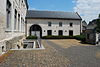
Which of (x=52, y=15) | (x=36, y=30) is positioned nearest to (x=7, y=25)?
(x=36, y=30)

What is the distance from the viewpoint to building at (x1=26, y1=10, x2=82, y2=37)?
111 feet

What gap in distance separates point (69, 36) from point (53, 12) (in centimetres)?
958

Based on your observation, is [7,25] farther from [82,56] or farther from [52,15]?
[52,15]

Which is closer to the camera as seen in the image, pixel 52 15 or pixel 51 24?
pixel 51 24

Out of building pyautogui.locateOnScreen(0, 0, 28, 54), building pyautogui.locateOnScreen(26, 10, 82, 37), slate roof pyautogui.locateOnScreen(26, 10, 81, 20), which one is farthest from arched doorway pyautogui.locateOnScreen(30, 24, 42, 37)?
building pyautogui.locateOnScreen(0, 0, 28, 54)

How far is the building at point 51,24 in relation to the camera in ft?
111

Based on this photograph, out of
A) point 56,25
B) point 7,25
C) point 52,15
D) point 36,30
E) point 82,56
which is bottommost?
point 82,56

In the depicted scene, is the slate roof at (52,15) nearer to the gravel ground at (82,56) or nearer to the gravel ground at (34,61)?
the gravel ground at (82,56)

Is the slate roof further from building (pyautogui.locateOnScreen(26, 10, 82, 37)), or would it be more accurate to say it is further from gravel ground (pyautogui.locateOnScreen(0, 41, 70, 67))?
gravel ground (pyautogui.locateOnScreen(0, 41, 70, 67))

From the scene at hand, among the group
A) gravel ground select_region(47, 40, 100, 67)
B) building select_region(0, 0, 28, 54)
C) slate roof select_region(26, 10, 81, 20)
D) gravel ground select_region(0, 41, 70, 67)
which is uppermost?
slate roof select_region(26, 10, 81, 20)

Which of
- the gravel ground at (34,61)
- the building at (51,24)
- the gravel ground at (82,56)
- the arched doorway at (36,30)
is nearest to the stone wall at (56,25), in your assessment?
the building at (51,24)

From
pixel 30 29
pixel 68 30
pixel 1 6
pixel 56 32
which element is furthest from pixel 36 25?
pixel 1 6

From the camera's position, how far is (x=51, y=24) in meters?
34.6

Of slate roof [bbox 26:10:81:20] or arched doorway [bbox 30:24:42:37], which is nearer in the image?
arched doorway [bbox 30:24:42:37]
